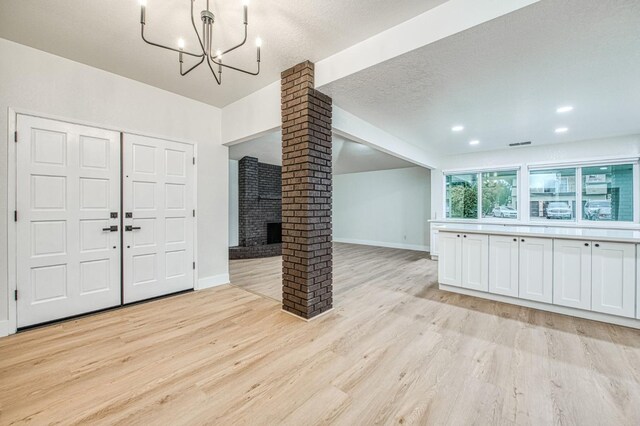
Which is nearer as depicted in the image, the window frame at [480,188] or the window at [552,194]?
the window at [552,194]

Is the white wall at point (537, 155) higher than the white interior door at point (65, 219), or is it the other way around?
the white wall at point (537, 155)

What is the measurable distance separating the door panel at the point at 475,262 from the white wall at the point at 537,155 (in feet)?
10.8

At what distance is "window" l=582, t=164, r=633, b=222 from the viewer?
4895 mm

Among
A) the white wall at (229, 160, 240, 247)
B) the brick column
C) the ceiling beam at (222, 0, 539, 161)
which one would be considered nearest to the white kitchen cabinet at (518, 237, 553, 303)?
the brick column

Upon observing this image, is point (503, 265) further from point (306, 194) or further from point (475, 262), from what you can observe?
point (306, 194)

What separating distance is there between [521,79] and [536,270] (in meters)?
2.24

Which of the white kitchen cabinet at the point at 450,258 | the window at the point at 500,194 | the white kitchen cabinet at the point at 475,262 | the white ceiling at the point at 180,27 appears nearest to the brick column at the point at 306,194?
the white ceiling at the point at 180,27

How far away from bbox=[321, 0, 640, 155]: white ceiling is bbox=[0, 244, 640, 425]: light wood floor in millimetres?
2623

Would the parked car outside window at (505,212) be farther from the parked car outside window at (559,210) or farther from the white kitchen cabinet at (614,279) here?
the white kitchen cabinet at (614,279)

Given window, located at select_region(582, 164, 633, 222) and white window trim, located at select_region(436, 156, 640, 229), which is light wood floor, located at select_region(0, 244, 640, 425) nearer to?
white window trim, located at select_region(436, 156, 640, 229)

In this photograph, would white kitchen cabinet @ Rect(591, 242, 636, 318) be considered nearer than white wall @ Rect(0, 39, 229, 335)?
No

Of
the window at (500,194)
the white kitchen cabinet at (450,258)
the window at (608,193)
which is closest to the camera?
the white kitchen cabinet at (450,258)

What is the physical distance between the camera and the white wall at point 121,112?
102 inches

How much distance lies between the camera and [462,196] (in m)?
6.74
